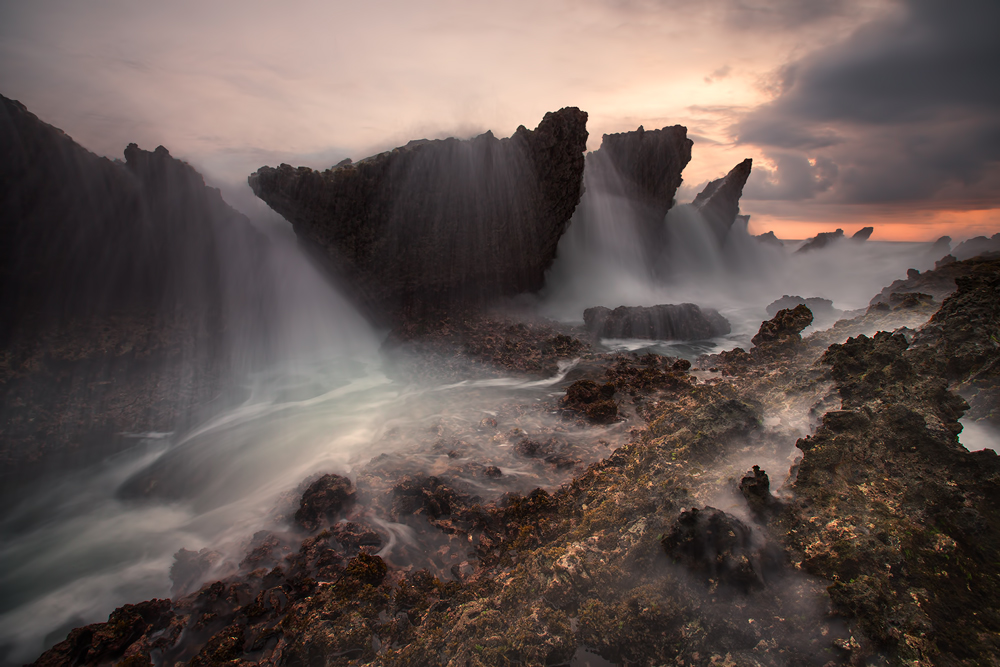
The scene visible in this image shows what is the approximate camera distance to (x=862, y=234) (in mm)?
38719

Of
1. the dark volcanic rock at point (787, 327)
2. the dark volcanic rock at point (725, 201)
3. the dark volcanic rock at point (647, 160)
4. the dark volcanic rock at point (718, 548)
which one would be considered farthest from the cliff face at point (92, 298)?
the dark volcanic rock at point (725, 201)

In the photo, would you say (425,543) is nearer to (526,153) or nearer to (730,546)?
(730,546)

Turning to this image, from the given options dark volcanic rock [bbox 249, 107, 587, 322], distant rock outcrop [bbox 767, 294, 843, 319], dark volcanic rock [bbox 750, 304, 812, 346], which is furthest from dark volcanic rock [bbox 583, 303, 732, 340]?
dark volcanic rock [bbox 249, 107, 587, 322]

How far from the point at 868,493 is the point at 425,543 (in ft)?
17.8

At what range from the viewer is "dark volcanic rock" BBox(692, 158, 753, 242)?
27078mm

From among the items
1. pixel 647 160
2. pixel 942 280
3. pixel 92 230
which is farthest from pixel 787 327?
pixel 92 230

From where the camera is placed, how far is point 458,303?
54.6ft

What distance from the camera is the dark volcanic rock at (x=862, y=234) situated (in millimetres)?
37844

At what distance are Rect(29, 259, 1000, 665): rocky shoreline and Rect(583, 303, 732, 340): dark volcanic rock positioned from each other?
29.7 ft

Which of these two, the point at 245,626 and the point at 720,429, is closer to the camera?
the point at 245,626

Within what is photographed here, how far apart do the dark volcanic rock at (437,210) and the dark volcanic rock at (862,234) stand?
1478 inches

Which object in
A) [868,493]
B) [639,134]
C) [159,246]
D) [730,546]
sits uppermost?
[639,134]

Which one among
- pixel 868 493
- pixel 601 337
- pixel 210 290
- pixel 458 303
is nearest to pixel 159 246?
pixel 210 290

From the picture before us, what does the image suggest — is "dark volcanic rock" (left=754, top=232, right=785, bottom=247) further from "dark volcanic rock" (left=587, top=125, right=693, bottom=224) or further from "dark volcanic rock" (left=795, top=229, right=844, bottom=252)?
"dark volcanic rock" (left=587, top=125, right=693, bottom=224)
